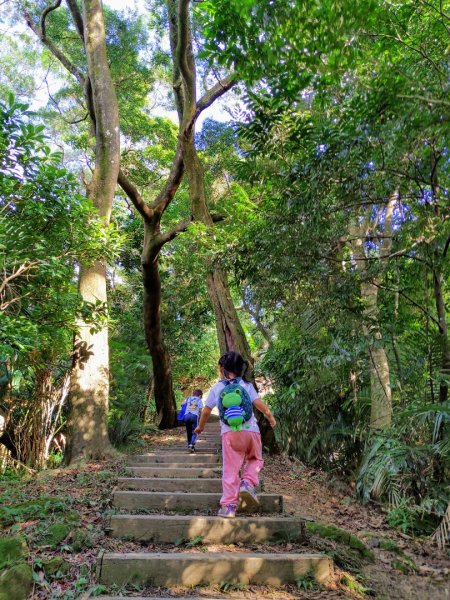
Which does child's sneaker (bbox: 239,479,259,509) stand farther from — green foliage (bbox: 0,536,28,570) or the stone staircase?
green foliage (bbox: 0,536,28,570)

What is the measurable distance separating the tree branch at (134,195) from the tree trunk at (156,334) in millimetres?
368

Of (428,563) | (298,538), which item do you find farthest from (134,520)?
(428,563)

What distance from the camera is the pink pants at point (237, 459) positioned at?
3.88 meters

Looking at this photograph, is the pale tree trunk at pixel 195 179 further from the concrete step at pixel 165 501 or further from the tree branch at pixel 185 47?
the concrete step at pixel 165 501

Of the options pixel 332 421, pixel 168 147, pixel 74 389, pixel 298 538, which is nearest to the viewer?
pixel 298 538

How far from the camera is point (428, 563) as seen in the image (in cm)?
402

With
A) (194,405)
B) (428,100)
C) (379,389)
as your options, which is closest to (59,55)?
(194,405)

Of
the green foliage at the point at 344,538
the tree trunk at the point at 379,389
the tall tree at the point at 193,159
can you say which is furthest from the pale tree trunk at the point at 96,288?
the tree trunk at the point at 379,389

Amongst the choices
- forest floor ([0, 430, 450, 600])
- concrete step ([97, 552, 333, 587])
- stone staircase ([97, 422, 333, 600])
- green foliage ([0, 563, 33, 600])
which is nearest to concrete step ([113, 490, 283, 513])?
stone staircase ([97, 422, 333, 600])

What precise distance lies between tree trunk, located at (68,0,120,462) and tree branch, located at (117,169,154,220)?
53.2 inches

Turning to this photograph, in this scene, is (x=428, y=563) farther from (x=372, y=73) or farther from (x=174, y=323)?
(x=174, y=323)

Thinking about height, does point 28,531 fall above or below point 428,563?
above

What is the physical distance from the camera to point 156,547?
3.47 m

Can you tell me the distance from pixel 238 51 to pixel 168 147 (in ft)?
34.6
